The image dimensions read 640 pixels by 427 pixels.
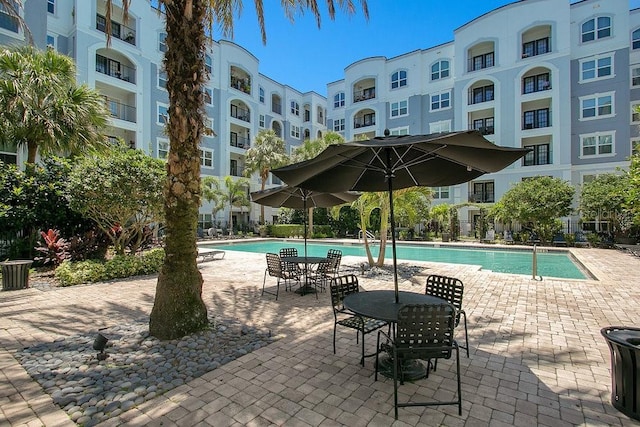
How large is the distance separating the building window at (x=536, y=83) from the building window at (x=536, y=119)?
1.77 m

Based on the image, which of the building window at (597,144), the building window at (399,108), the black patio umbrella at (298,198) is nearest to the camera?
the black patio umbrella at (298,198)

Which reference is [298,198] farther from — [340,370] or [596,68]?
[596,68]

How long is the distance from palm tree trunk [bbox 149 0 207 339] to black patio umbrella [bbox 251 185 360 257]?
3329 millimetres

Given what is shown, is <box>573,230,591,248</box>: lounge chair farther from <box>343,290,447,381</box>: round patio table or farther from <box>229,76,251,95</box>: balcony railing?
<box>229,76,251,95</box>: balcony railing

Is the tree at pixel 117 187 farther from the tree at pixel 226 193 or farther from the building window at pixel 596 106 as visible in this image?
the building window at pixel 596 106

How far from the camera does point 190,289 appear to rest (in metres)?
5.11

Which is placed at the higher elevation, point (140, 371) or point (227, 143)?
point (227, 143)

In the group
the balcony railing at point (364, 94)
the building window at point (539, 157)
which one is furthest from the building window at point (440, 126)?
the balcony railing at point (364, 94)

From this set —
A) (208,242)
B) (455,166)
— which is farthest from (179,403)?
(208,242)

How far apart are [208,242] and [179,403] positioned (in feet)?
72.1

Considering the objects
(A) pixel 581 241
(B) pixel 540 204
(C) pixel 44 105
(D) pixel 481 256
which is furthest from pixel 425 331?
(A) pixel 581 241

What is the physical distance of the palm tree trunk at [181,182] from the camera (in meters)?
5.01

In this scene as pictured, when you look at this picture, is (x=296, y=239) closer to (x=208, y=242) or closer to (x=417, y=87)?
(x=208, y=242)

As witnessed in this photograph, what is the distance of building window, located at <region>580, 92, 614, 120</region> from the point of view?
83.3 ft
